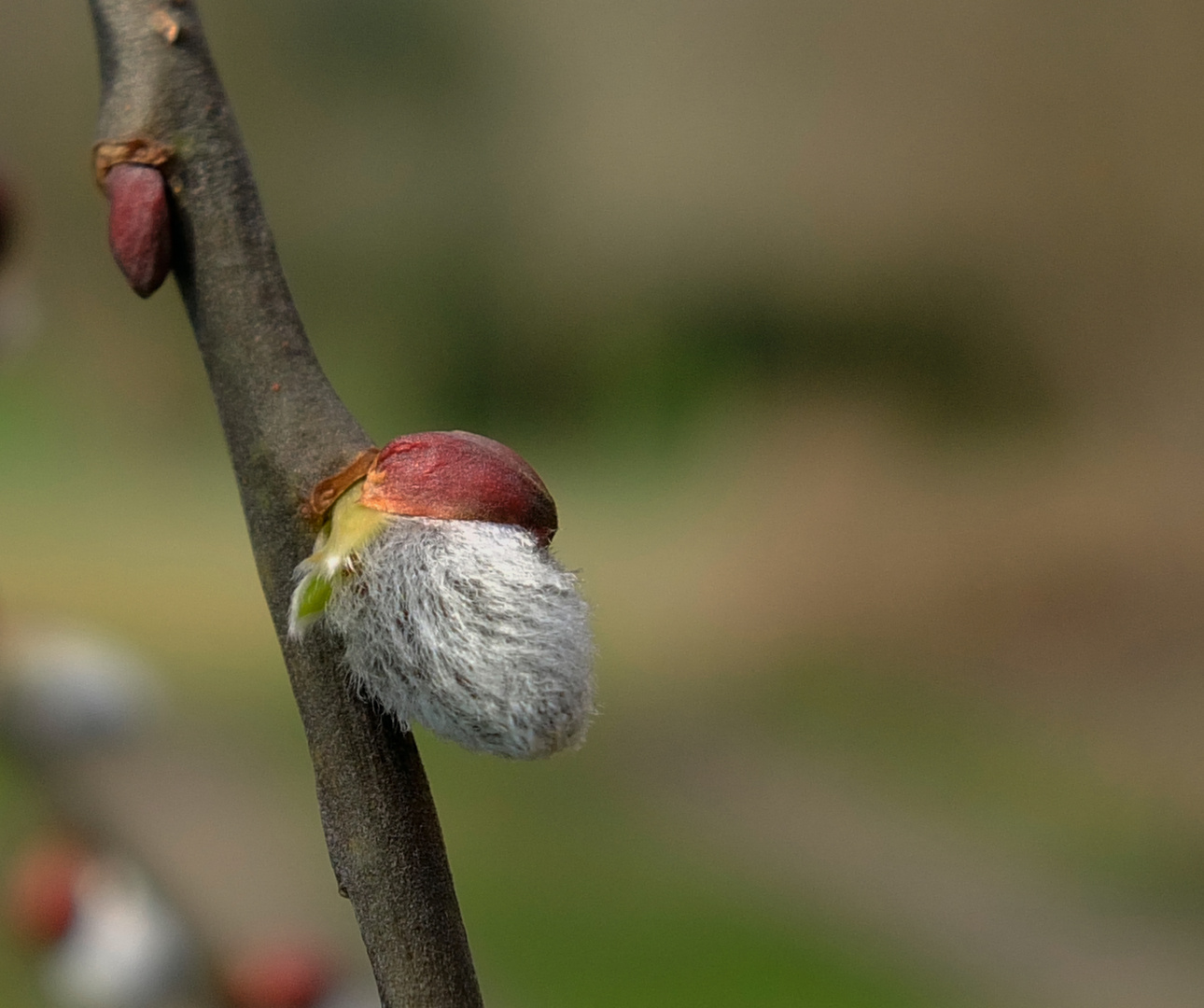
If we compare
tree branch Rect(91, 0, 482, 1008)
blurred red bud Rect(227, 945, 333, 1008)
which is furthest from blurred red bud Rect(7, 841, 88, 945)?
tree branch Rect(91, 0, 482, 1008)

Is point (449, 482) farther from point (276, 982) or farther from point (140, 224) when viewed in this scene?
point (276, 982)

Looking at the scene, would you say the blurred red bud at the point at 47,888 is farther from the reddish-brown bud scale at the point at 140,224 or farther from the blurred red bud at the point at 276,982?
the reddish-brown bud scale at the point at 140,224

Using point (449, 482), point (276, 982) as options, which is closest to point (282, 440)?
point (449, 482)

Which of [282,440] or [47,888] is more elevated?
[282,440]

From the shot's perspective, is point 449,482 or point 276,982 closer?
point 449,482

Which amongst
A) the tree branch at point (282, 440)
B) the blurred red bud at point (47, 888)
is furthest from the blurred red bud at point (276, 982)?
the tree branch at point (282, 440)
